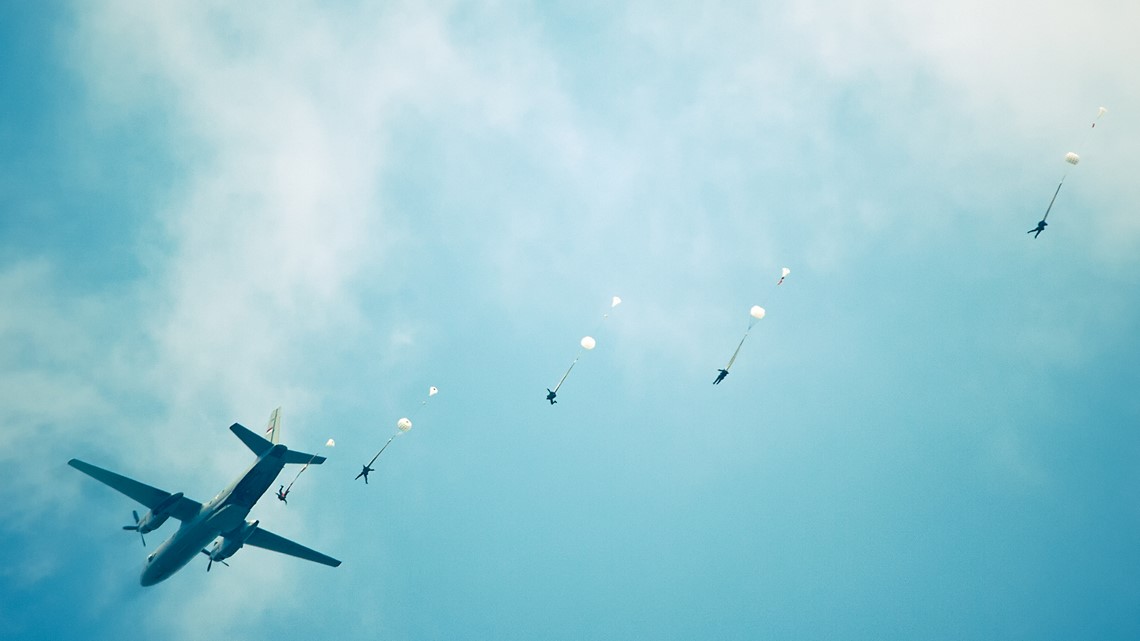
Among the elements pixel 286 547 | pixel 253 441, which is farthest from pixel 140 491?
pixel 286 547

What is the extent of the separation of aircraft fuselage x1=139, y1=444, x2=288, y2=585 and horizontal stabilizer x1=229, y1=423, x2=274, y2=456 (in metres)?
0.62

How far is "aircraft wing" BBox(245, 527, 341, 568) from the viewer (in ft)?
195

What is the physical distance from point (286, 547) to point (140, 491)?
537 inches

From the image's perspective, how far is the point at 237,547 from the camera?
53406 millimetres

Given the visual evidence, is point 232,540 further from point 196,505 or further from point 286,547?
point 286,547

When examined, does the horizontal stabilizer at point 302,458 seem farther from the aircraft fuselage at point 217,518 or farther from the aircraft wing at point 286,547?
the aircraft wing at point 286,547

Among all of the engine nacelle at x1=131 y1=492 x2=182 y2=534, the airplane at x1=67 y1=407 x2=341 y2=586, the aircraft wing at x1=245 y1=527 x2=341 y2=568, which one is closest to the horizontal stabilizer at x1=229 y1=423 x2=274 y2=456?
the airplane at x1=67 y1=407 x2=341 y2=586

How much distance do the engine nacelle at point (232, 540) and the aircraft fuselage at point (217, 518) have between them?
1662mm

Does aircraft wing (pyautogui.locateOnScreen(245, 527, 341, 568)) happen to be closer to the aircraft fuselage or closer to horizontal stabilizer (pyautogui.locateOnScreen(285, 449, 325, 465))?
the aircraft fuselage

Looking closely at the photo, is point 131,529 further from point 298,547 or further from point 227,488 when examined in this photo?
point 298,547

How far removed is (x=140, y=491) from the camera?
5047 cm

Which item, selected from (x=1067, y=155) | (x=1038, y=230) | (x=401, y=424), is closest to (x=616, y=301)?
(x=401, y=424)

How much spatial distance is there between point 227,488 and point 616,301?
30.1m

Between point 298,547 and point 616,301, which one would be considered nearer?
point 616,301
